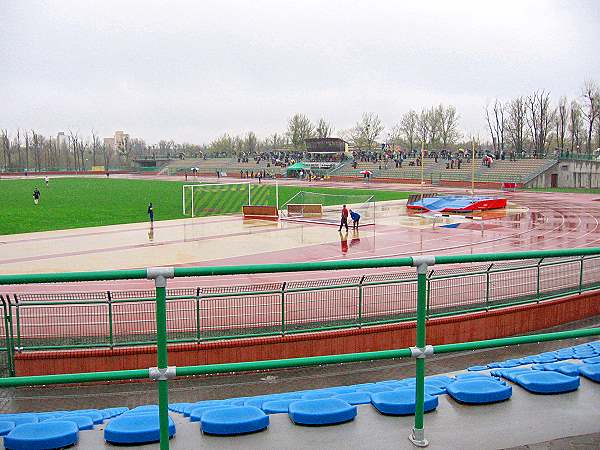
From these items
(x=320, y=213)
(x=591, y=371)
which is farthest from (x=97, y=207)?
(x=591, y=371)

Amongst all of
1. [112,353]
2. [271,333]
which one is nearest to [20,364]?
[112,353]

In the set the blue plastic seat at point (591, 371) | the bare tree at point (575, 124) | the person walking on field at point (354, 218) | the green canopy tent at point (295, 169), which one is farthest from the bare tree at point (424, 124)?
the blue plastic seat at point (591, 371)

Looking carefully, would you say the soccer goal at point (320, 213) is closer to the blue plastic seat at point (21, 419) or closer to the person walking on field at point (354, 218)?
the person walking on field at point (354, 218)

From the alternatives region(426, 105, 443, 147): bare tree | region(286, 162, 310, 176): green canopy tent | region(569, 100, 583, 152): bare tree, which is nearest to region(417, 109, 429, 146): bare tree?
region(426, 105, 443, 147): bare tree

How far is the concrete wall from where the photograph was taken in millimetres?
73062

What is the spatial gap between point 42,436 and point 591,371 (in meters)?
4.19

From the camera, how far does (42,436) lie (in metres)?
3.86

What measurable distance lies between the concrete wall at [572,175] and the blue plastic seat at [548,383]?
236 feet

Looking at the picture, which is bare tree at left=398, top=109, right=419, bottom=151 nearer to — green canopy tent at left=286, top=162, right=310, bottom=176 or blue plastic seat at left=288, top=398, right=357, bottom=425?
green canopy tent at left=286, top=162, right=310, bottom=176

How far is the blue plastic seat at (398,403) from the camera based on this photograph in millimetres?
4289

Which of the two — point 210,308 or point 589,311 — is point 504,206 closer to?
point 589,311

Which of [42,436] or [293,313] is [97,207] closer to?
[293,313]

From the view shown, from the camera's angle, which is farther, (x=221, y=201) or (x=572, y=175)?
(x=572, y=175)

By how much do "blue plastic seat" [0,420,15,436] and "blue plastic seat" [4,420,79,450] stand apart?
11cm
